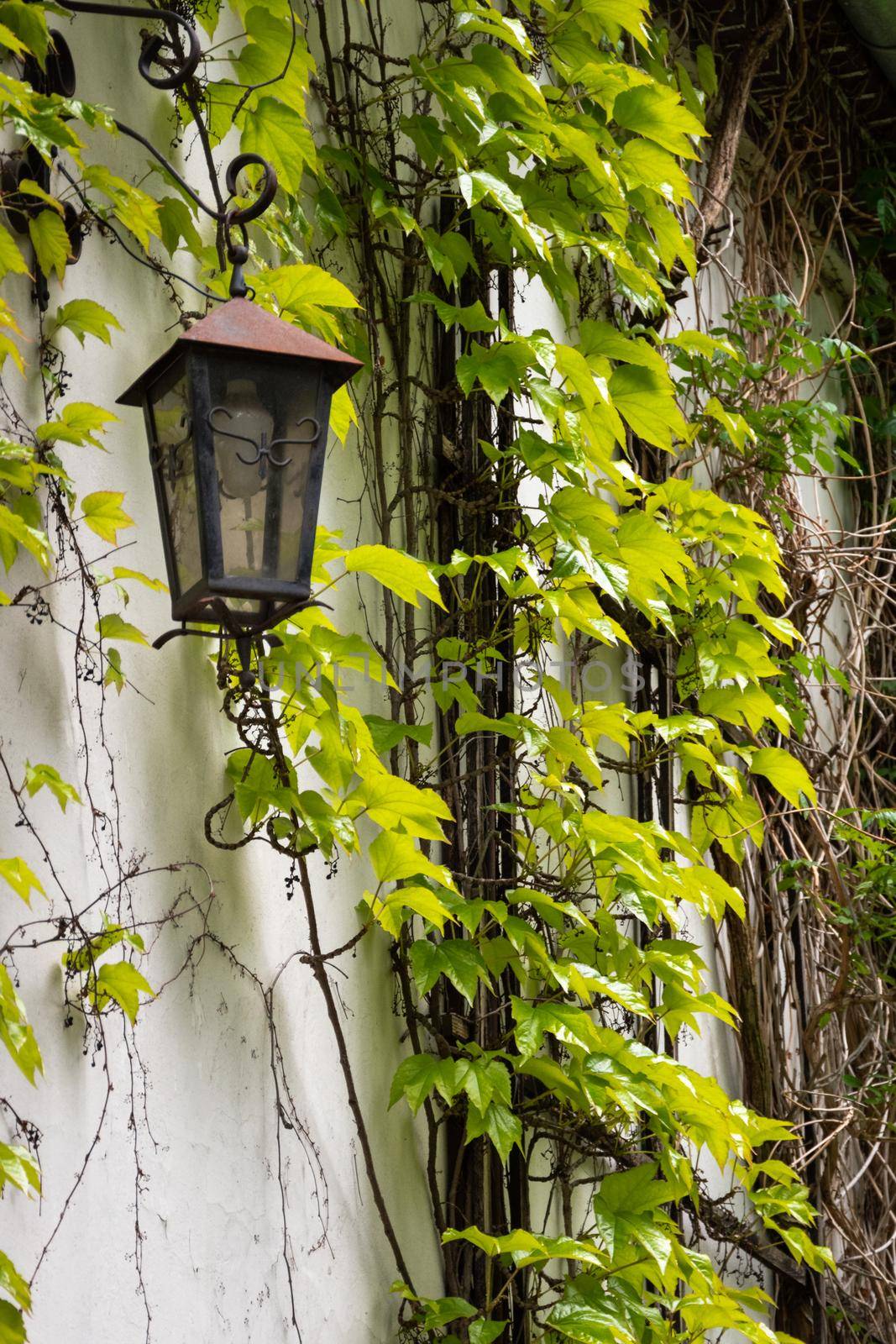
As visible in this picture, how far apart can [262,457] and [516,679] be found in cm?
117

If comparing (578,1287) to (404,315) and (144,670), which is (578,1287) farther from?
(404,315)

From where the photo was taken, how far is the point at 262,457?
172 centimetres

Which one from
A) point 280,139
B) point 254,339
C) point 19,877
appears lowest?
point 19,877

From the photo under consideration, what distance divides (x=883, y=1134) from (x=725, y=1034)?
53 cm

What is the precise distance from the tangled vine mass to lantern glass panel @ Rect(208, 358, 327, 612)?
20 centimetres

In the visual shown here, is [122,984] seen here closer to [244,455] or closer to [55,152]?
[244,455]

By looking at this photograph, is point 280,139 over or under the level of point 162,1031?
over

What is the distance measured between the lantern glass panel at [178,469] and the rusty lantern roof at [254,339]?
0.03 m

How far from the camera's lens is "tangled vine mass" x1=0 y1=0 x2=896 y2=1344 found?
1.87 m

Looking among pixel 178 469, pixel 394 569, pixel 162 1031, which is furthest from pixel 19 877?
pixel 394 569

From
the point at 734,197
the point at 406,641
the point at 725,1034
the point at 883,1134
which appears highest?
the point at 734,197

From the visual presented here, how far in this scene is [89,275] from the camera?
196 centimetres

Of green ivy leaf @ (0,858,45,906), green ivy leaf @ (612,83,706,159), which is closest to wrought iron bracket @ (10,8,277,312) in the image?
green ivy leaf @ (0,858,45,906)

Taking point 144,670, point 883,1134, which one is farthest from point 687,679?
point 144,670
